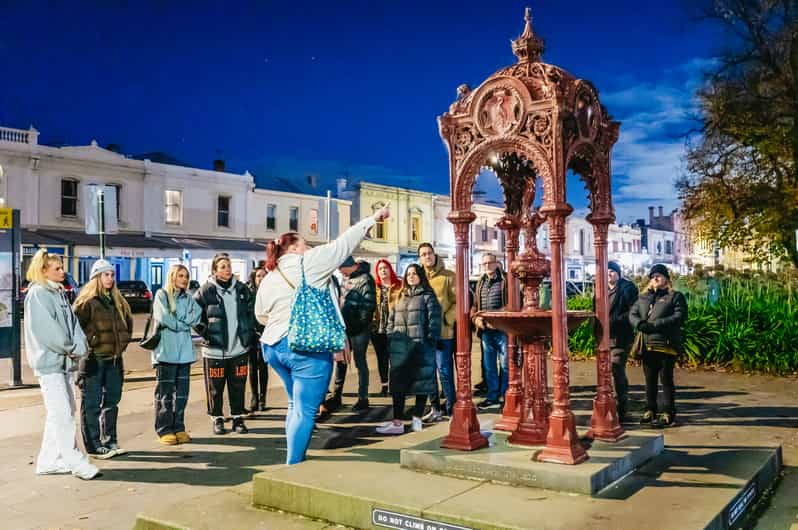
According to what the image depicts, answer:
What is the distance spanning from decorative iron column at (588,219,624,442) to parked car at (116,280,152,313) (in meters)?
26.7

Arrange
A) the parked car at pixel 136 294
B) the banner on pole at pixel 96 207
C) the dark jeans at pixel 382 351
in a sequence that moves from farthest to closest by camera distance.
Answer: the parked car at pixel 136 294 → the banner on pole at pixel 96 207 → the dark jeans at pixel 382 351

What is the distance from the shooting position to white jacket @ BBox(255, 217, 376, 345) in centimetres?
554

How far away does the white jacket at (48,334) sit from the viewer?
6.31 metres

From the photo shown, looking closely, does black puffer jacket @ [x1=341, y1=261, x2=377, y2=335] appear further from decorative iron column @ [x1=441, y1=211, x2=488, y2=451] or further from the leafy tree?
the leafy tree

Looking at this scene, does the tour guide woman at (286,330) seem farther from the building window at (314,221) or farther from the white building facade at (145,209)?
the building window at (314,221)

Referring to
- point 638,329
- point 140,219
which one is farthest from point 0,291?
point 140,219

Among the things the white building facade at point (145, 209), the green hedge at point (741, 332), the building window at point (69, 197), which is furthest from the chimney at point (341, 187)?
the green hedge at point (741, 332)

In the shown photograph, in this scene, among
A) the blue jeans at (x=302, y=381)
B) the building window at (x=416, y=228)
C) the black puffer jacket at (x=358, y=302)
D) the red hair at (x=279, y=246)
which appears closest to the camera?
the blue jeans at (x=302, y=381)

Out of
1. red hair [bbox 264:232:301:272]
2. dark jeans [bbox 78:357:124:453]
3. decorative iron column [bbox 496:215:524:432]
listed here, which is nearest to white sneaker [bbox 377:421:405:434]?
decorative iron column [bbox 496:215:524:432]

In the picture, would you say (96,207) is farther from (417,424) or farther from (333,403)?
(417,424)

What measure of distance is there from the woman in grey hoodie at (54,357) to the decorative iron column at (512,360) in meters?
3.61

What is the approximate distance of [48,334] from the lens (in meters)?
6.35

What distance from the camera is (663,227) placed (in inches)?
3332

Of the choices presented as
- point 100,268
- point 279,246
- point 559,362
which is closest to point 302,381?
point 279,246
